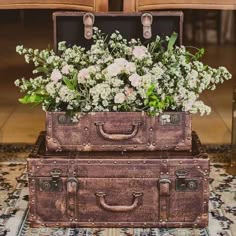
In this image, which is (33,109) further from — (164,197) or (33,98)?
(164,197)

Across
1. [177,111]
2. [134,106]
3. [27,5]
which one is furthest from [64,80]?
[27,5]

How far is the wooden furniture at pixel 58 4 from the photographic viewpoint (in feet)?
9.23

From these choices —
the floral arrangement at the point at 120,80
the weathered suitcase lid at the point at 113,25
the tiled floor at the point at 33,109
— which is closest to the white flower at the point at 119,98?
the floral arrangement at the point at 120,80

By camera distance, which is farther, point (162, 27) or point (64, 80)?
point (162, 27)

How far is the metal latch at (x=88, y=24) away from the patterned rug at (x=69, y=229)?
0.76 metres

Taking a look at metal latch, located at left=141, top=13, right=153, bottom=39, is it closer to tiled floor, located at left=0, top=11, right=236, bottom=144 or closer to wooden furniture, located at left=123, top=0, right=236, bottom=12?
wooden furniture, located at left=123, top=0, right=236, bottom=12

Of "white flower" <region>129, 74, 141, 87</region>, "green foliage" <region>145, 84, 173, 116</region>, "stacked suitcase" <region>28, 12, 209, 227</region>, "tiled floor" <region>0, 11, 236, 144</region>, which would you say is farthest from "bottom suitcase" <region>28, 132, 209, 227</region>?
"tiled floor" <region>0, 11, 236, 144</region>

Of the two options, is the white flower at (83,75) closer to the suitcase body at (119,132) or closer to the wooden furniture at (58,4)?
the suitcase body at (119,132)

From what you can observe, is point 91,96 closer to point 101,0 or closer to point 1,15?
point 101,0

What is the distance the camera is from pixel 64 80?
2293 mm

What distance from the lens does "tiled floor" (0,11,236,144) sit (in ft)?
12.0

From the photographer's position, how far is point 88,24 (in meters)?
2.52

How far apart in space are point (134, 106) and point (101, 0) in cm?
76

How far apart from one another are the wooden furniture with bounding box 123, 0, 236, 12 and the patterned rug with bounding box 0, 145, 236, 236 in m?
0.81
